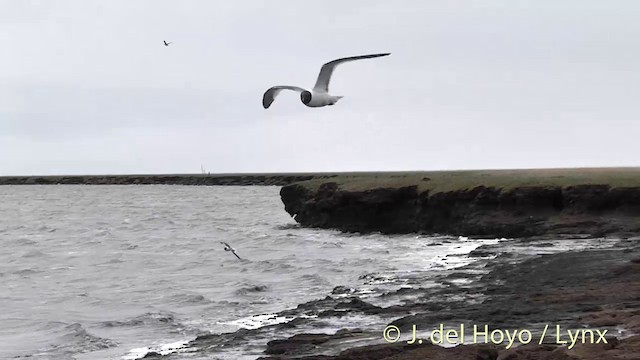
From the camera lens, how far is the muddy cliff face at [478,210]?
110 ft

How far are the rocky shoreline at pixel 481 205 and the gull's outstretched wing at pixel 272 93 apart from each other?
17194mm

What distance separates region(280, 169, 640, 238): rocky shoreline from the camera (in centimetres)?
3388

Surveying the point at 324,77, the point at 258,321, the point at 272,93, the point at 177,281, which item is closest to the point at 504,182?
the point at 177,281

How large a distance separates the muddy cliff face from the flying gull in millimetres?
16575

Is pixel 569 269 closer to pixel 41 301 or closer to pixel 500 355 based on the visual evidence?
pixel 500 355

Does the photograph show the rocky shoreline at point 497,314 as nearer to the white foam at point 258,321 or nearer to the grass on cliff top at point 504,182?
the white foam at point 258,321

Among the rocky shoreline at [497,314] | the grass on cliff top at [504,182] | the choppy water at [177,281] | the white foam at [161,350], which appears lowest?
Result: the choppy water at [177,281]

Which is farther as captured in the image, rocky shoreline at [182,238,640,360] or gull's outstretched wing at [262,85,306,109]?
gull's outstretched wing at [262,85,306,109]

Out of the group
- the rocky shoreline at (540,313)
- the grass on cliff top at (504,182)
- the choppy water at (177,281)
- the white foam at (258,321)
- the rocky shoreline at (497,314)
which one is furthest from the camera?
the grass on cliff top at (504,182)

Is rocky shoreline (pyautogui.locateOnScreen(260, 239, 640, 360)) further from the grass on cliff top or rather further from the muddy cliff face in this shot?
the grass on cliff top

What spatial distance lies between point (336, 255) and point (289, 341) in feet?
64.8

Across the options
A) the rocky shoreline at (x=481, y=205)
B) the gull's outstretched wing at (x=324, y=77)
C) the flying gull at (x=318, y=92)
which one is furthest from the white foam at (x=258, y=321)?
the rocky shoreline at (x=481, y=205)

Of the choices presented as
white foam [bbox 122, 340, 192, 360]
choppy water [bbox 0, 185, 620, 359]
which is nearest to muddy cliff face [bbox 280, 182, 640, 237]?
choppy water [bbox 0, 185, 620, 359]

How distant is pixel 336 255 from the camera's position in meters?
33.1
